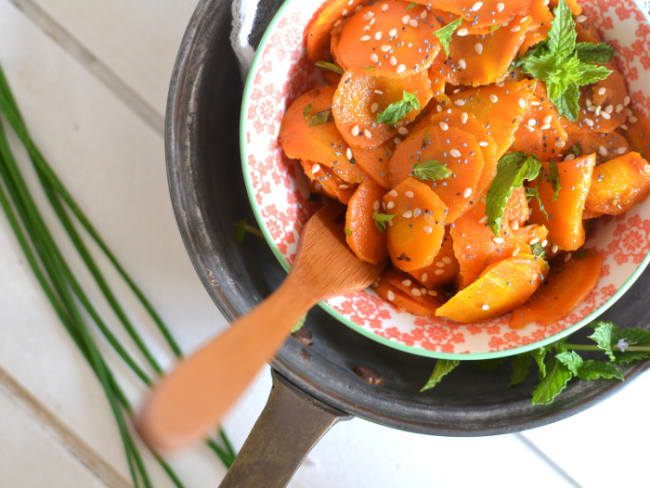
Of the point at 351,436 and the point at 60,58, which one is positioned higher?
the point at 60,58

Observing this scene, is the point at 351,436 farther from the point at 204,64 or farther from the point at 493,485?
the point at 204,64

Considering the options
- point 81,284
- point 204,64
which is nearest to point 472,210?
point 204,64

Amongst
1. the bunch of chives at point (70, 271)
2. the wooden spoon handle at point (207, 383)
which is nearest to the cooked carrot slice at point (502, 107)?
the wooden spoon handle at point (207, 383)

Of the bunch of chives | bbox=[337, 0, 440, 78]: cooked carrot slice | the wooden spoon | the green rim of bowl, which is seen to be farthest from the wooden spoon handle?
the bunch of chives

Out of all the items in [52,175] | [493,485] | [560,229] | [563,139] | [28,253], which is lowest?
[493,485]

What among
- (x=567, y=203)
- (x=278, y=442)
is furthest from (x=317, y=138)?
(x=278, y=442)

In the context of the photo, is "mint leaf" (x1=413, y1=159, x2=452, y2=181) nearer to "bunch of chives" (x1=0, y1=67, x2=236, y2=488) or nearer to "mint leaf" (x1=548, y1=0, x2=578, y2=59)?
"mint leaf" (x1=548, y1=0, x2=578, y2=59)

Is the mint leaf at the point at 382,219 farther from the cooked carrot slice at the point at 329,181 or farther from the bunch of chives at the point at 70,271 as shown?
the bunch of chives at the point at 70,271
